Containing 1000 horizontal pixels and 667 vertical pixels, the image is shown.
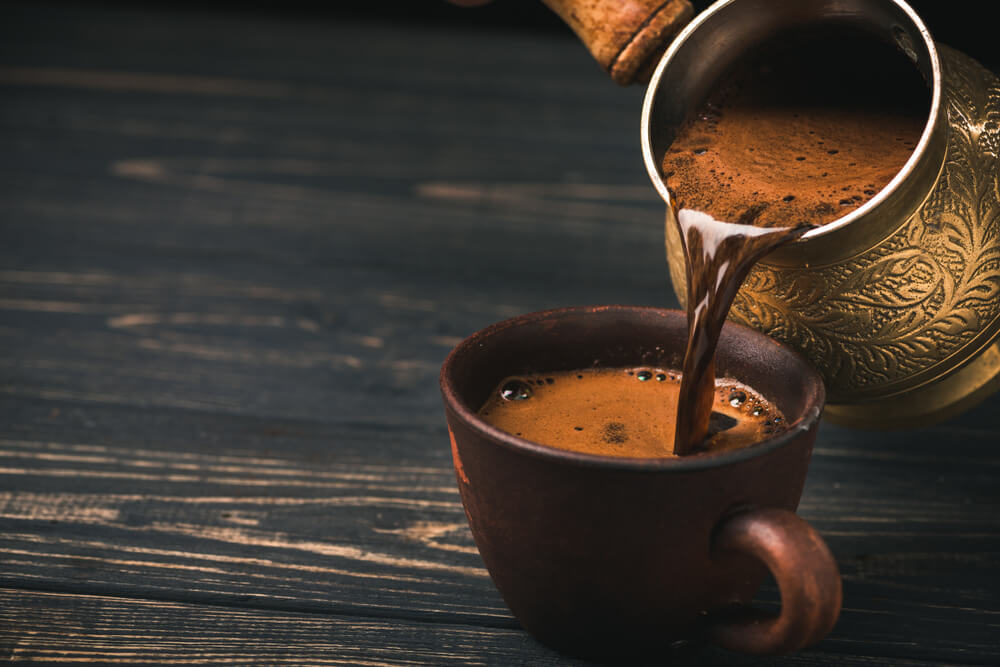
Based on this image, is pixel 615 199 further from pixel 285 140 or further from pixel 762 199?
pixel 762 199

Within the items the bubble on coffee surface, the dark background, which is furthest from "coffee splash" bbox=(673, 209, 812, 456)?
the dark background

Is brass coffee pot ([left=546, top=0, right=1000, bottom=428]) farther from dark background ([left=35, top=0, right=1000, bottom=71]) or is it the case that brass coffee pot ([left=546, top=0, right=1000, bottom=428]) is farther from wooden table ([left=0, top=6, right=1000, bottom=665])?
dark background ([left=35, top=0, right=1000, bottom=71])

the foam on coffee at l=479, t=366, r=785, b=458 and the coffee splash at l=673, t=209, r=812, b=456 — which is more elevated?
the coffee splash at l=673, t=209, r=812, b=456

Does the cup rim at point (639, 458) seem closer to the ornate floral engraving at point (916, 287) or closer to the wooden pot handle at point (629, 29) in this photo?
the ornate floral engraving at point (916, 287)

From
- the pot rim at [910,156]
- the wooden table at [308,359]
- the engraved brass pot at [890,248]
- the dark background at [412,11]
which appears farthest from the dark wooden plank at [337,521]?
the dark background at [412,11]

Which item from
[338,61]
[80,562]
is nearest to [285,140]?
[338,61]
